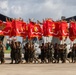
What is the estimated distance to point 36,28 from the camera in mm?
26828

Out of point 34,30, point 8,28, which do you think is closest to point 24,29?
point 34,30

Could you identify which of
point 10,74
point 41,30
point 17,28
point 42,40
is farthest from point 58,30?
point 10,74

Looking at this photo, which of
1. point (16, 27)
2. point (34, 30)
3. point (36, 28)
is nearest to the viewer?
point (16, 27)

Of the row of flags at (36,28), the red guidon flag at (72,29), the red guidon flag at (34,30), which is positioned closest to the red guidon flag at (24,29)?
the row of flags at (36,28)

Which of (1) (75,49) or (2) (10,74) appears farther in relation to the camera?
(1) (75,49)

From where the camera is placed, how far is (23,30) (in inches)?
1042

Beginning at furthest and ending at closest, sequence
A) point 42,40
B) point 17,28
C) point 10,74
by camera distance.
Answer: point 42,40, point 17,28, point 10,74

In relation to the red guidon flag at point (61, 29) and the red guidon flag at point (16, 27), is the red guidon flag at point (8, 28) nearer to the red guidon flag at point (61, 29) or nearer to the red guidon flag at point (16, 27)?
the red guidon flag at point (16, 27)

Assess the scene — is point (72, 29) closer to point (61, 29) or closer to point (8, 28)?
point (61, 29)

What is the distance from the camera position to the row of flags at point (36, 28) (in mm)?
26047

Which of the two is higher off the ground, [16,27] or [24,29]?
[16,27]

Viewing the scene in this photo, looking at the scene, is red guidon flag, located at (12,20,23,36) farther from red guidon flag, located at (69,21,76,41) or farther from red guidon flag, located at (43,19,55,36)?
red guidon flag, located at (69,21,76,41)

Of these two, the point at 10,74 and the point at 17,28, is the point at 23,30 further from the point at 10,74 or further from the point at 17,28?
the point at 10,74

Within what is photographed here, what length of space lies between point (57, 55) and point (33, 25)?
295 cm
